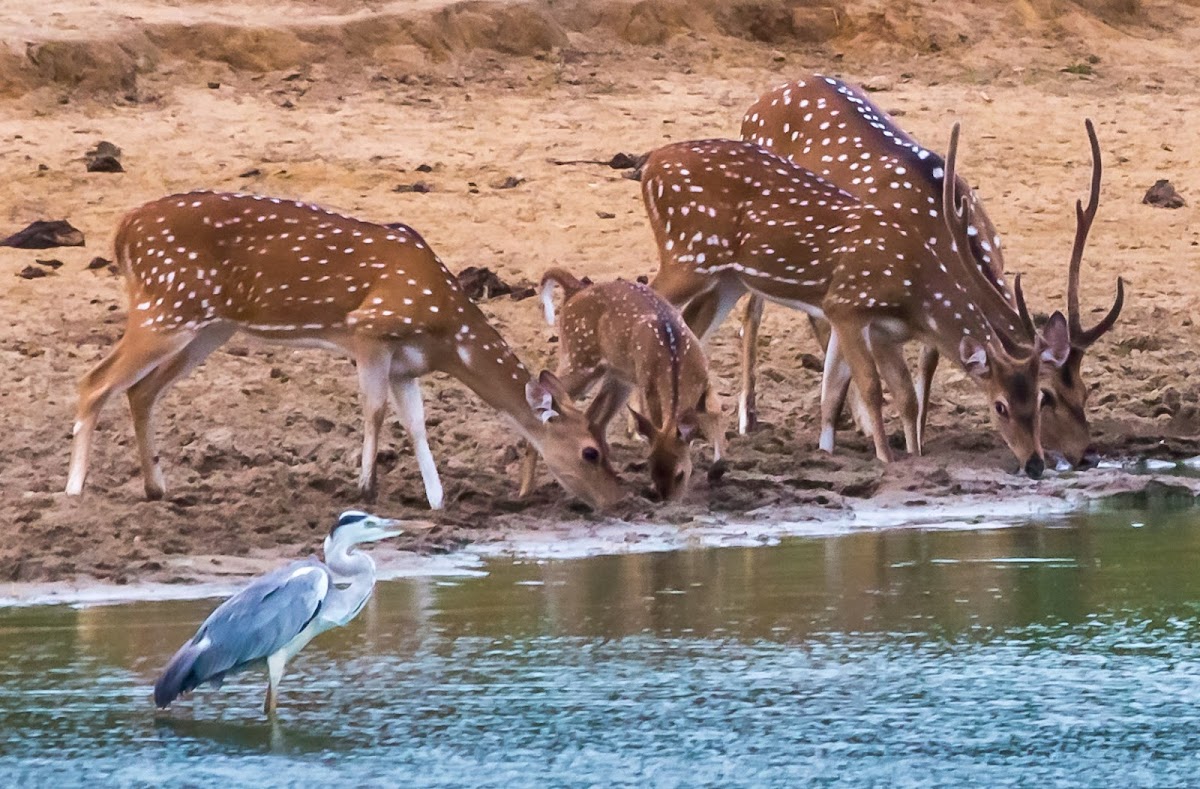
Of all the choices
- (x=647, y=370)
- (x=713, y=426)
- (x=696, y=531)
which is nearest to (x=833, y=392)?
(x=713, y=426)

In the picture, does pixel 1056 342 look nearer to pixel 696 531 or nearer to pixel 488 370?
pixel 696 531

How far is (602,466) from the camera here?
9.51 meters

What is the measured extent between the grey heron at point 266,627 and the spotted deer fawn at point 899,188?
Result: 463cm

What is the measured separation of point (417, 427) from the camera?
9758 mm

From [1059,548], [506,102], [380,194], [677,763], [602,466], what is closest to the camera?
[677,763]

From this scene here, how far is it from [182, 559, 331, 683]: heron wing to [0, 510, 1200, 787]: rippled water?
0.57 feet

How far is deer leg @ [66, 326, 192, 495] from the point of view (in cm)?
948

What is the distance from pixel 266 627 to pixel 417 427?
371 centimetres

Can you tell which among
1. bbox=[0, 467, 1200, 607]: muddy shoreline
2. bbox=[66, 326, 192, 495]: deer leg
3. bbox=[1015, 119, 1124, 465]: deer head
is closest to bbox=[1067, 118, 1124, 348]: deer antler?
bbox=[1015, 119, 1124, 465]: deer head

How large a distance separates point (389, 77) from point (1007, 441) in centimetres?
764

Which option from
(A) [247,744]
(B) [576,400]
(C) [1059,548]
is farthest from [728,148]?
(A) [247,744]

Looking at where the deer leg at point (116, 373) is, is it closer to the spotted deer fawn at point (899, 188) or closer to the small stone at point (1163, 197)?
the spotted deer fawn at point (899, 188)

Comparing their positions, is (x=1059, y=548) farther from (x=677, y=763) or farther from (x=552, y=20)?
(x=552, y=20)

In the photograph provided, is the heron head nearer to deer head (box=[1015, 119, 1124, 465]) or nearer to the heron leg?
the heron leg
